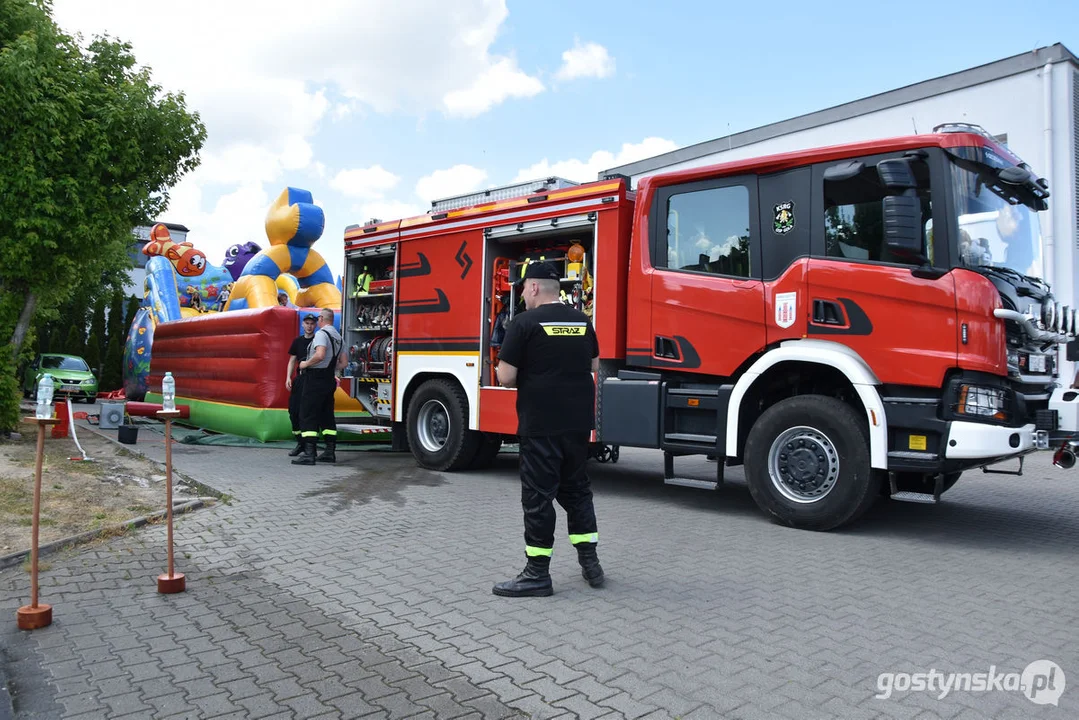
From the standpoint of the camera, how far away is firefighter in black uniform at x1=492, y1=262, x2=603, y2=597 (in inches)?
178

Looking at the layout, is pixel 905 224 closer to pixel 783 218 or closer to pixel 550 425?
pixel 783 218

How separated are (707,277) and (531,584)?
362cm

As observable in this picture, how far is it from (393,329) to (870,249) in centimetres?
607

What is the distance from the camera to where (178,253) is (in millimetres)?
20422

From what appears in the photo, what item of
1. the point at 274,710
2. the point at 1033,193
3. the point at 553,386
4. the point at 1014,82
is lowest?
the point at 274,710

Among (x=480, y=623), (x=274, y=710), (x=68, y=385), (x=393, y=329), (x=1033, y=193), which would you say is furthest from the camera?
(x=68, y=385)

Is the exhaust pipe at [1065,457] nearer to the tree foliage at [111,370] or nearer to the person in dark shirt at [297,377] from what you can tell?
the person in dark shirt at [297,377]

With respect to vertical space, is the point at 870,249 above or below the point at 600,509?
above

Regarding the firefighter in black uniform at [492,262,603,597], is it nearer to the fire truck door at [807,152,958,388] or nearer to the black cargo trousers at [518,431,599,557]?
the black cargo trousers at [518,431,599,557]

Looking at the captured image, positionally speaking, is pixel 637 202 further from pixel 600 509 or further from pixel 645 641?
pixel 645 641

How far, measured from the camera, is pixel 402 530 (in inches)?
244

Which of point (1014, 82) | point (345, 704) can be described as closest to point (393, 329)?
point (345, 704)

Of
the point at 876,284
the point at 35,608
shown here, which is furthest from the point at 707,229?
the point at 35,608

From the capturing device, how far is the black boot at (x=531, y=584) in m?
4.46
